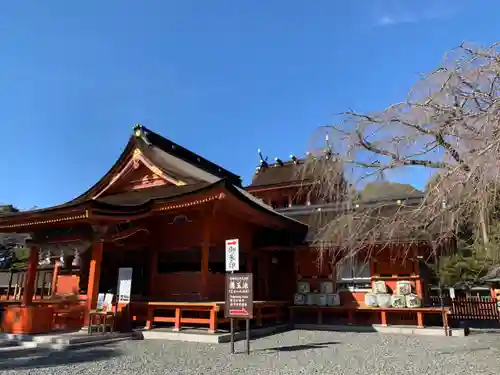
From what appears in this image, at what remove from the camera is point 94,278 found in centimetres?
1026

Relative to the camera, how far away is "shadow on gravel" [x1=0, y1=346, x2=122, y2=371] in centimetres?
684

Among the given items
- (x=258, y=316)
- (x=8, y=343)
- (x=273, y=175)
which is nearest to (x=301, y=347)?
(x=258, y=316)

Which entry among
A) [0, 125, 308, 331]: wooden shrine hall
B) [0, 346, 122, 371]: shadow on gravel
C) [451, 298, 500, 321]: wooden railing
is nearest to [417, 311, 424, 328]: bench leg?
[0, 125, 308, 331]: wooden shrine hall

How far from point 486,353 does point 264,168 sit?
1924 cm

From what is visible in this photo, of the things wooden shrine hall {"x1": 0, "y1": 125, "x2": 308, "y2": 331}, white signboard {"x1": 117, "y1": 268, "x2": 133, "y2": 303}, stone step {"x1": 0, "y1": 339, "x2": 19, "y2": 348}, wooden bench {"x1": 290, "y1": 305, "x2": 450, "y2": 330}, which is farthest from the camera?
wooden bench {"x1": 290, "y1": 305, "x2": 450, "y2": 330}

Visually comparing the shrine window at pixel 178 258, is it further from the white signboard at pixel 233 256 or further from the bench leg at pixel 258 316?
the white signboard at pixel 233 256

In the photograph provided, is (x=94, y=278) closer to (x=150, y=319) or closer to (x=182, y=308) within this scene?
(x=150, y=319)

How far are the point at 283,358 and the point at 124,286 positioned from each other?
15.9 ft

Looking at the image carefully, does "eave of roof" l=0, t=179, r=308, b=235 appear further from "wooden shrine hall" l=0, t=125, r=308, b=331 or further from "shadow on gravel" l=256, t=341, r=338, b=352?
"shadow on gravel" l=256, t=341, r=338, b=352

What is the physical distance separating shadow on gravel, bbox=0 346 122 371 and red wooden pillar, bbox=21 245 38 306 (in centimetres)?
370

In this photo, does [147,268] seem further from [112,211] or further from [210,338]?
[210,338]

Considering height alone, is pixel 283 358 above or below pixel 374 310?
below

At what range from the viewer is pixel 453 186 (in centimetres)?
525

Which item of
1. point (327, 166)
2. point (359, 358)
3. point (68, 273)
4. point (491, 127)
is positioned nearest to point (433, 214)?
point (491, 127)
